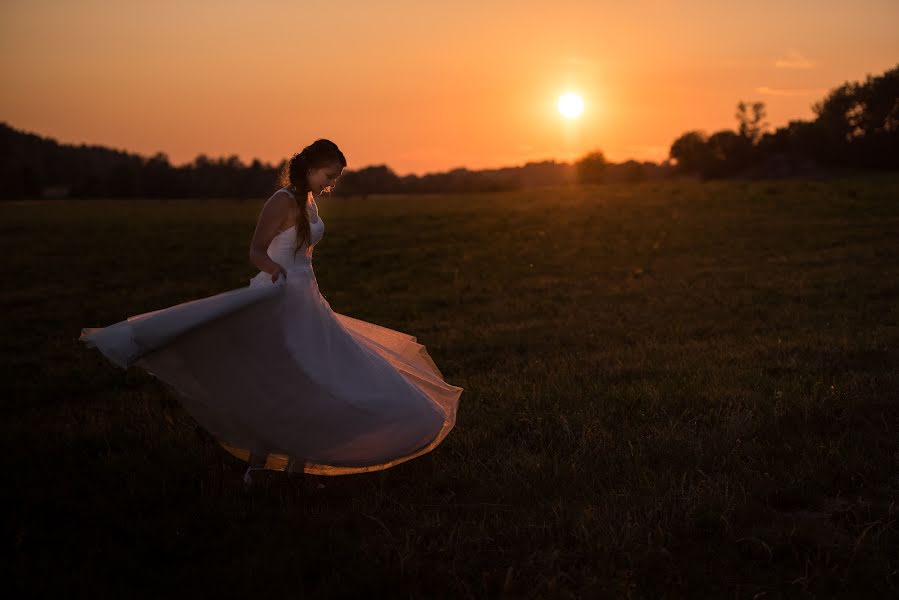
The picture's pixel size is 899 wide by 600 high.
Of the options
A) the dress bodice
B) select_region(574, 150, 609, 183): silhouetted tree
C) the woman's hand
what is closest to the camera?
the woman's hand

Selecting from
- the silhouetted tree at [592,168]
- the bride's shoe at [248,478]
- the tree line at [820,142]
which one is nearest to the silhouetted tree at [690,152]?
the tree line at [820,142]

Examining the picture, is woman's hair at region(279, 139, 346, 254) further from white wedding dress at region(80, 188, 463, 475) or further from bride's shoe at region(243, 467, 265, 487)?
bride's shoe at region(243, 467, 265, 487)

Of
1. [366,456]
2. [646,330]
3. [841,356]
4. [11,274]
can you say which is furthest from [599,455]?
[11,274]

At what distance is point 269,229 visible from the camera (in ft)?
19.6

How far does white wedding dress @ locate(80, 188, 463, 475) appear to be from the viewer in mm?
5645

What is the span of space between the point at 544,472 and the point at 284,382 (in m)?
2.49

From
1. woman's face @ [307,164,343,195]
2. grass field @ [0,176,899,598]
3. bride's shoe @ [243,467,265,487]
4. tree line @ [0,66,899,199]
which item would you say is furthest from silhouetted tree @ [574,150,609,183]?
bride's shoe @ [243,467,265,487]

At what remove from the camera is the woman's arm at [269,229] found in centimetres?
594

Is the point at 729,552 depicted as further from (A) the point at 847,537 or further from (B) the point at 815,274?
(B) the point at 815,274

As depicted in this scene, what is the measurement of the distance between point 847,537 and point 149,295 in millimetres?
18198

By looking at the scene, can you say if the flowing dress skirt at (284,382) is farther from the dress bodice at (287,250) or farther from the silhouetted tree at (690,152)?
the silhouetted tree at (690,152)

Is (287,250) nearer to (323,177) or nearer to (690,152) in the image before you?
(323,177)

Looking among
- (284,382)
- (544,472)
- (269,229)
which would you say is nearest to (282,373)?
(284,382)

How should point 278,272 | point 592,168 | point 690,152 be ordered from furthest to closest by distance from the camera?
point 592,168
point 690,152
point 278,272
